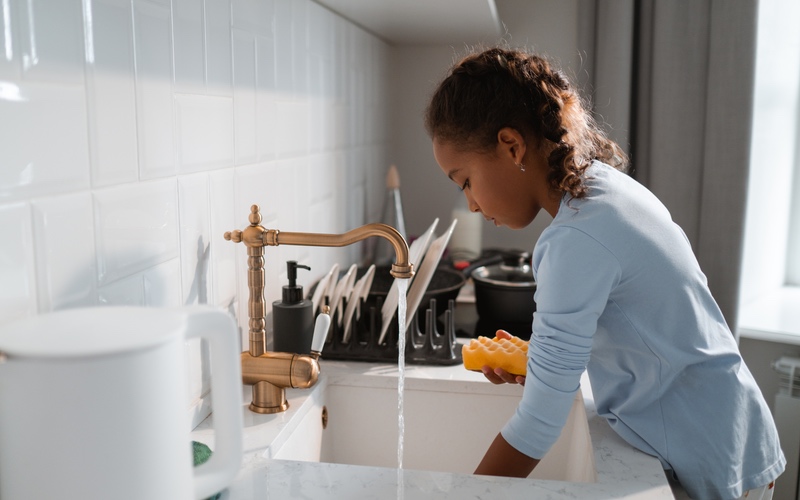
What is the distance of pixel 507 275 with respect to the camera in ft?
5.12

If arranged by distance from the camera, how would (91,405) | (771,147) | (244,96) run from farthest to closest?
(771,147), (244,96), (91,405)

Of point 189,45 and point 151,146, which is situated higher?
point 189,45

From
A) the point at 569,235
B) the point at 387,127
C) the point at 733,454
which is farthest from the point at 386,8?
the point at 733,454

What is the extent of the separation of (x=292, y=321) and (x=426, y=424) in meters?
0.31

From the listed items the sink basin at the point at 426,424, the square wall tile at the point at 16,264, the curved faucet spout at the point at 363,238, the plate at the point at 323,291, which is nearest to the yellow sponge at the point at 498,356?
the sink basin at the point at 426,424

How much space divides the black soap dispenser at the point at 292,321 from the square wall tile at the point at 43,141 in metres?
0.45

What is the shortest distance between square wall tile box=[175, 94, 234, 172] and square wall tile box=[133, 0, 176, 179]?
31 millimetres

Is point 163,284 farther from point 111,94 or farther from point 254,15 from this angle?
point 254,15

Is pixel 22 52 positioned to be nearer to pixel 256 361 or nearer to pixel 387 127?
pixel 256 361

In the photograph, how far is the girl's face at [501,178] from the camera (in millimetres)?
1060

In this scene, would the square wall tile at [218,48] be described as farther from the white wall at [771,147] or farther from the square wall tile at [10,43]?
the white wall at [771,147]

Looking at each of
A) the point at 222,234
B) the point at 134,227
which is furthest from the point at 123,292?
the point at 222,234

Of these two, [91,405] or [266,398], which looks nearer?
[91,405]

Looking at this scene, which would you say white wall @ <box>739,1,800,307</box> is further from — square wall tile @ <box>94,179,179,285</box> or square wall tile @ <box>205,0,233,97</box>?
square wall tile @ <box>94,179,179,285</box>
